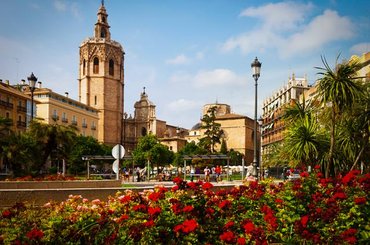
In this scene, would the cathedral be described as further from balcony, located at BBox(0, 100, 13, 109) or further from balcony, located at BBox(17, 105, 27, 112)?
balcony, located at BBox(0, 100, 13, 109)

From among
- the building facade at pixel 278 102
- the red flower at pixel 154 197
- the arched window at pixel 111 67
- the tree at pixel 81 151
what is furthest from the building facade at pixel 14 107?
the red flower at pixel 154 197

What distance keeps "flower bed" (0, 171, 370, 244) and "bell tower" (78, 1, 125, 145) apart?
3072 inches

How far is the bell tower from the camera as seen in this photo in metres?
84.1

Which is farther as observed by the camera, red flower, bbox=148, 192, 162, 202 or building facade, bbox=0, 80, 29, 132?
building facade, bbox=0, 80, 29, 132

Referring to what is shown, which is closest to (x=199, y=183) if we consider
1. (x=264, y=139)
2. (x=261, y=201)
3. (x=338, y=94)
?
(x=261, y=201)

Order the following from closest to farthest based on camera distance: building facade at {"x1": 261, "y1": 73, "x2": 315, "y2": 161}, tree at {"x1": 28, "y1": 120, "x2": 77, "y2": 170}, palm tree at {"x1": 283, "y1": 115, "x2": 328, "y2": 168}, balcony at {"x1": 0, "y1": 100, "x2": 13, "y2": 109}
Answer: palm tree at {"x1": 283, "y1": 115, "x2": 328, "y2": 168}
tree at {"x1": 28, "y1": 120, "x2": 77, "y2": 170}
balcony at {"x1": 0, "y1": 100, "x2": 13, "y2": 109}
building facade at {"x1": 261, "y1": 73, "x2": 315, "y2": 161}

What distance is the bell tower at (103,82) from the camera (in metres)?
84.1

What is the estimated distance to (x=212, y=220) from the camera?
5273 millimetres

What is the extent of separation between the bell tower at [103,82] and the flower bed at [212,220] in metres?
78.0

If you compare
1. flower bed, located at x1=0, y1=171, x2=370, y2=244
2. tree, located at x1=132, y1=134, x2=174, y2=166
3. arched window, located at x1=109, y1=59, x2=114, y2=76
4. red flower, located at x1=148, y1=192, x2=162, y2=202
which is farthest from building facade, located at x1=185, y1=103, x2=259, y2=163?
red flower, located at x1=148, y1=192, x2=162, y2=202

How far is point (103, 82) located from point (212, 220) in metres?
81.7

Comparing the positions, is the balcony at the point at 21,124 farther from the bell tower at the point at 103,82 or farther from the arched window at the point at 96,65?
the arched window at the point at 96,65

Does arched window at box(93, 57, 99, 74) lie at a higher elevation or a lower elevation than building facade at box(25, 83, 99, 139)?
higher

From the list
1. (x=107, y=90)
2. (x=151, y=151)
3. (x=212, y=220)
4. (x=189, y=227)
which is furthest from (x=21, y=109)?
(x=189, y=227)
